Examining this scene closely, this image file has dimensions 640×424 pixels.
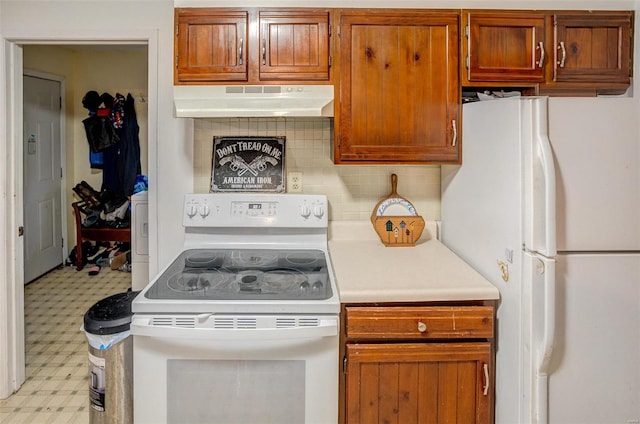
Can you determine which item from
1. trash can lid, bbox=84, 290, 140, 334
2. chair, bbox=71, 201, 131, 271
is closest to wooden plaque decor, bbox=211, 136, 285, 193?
trash can lid, bbox=84, 290, 140, 334

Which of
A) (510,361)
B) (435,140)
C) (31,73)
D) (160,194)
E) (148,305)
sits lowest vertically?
(510,361)

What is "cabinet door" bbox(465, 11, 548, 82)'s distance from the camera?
1.95 m

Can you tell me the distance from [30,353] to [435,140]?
264 centimetres

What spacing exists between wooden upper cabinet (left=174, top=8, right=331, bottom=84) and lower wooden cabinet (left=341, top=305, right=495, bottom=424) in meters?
1.02

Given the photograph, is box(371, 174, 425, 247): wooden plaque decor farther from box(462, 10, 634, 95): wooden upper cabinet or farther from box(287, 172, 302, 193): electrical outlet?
box(462, 10, 634, 95): wooden upper cabinet

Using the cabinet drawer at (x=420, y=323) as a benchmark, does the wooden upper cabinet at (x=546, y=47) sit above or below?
above

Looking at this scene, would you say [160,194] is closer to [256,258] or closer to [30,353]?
[256,258]

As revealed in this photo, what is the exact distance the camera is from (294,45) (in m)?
1.96

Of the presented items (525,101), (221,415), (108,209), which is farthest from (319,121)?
(108,209)

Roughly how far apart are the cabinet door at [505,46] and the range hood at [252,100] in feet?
2.03

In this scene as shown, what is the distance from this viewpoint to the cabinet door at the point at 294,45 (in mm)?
1955

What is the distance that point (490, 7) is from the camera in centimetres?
198

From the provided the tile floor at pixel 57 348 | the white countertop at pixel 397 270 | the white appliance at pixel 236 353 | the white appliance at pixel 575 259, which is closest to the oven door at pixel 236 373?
the white appliance at pixel 236 353

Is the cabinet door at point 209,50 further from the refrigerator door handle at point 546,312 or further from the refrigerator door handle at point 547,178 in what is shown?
the refrigerator door handle at point 546,312
